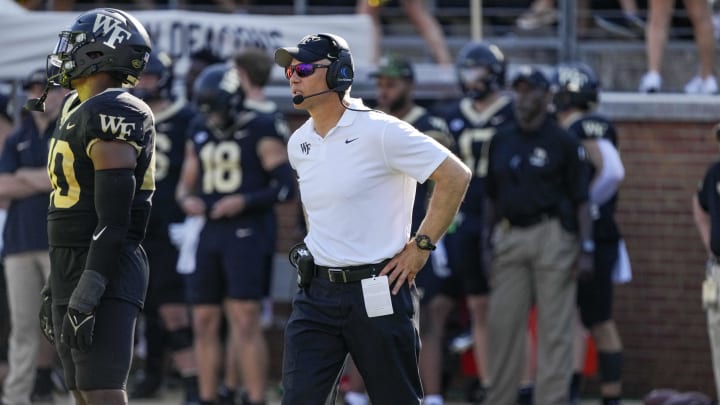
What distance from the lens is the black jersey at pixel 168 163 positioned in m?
10.6

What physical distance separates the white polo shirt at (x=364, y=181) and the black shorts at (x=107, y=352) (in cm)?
88

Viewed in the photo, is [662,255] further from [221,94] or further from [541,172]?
[221,94]

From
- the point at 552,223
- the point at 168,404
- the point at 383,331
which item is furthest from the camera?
the point at 168,404

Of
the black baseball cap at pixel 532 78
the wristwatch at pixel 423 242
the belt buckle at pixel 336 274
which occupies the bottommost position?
the belt buckle at pixel 336 274

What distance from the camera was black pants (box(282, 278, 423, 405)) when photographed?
624 centimetres

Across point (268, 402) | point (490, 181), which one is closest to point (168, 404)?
point (268, 402)

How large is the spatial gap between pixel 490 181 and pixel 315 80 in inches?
145

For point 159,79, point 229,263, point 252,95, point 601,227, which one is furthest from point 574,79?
point 159,79

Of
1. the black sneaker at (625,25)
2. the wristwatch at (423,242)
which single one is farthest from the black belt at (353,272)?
the black sneaker at (625,25)

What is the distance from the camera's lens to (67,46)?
6.37 m

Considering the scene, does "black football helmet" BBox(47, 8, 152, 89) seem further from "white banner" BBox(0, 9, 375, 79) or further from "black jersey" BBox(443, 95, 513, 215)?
"white banner" BBox(0, 9, 375, 79)

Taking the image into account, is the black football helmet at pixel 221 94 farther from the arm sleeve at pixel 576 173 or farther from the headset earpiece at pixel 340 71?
the headset earpiece at pixel 340 71

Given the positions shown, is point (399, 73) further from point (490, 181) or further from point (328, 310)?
point (328, 310)

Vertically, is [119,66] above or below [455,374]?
above
